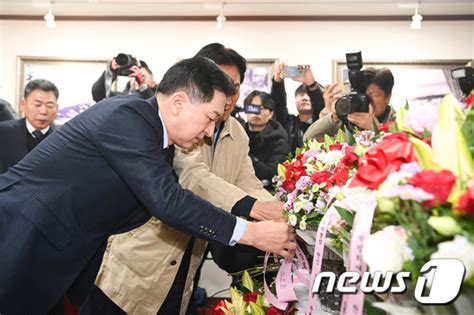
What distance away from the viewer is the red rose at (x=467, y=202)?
1.91 feet

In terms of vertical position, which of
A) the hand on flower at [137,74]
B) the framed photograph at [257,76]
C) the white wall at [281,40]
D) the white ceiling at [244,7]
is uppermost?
the white ceiling at [244,7]

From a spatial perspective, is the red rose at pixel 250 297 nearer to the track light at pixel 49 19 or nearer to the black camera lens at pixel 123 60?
the black camera lens at pixel 123 60

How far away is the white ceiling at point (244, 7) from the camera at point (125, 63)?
6.72 feet

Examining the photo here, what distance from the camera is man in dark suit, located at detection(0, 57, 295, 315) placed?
1372 millimetres

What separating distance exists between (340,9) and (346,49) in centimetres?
43

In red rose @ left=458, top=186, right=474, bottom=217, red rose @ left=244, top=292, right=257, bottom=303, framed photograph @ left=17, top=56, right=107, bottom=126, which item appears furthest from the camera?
framed photograph @ left=17, top=56, right=107, bottom=126

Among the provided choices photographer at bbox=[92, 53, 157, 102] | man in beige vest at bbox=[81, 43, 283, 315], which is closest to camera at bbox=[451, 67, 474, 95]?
man in beige vest at bbox=[81, 43, 283, 315]

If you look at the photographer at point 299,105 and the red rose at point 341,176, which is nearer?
the red rose at point 341,176

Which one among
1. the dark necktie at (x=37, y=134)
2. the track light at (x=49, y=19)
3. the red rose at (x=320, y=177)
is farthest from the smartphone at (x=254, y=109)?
the track light at (x=49, y=19)

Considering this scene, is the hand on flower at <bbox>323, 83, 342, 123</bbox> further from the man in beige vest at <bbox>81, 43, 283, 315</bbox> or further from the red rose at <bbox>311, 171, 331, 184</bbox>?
the red rose at <bbox>311, 171, 331, 184</bbox>

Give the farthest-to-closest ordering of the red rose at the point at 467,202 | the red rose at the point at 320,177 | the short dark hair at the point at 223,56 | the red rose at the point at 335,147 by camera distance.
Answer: the short dark hair at the point at 223,56, the red rose at the point at 335,147, the red rose at the point at 320,177, the red rose at the point at 467,202

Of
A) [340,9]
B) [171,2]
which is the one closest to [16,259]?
[171,2]

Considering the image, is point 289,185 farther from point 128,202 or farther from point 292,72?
point 292,72

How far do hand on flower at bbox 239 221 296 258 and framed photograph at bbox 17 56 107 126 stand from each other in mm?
4462
